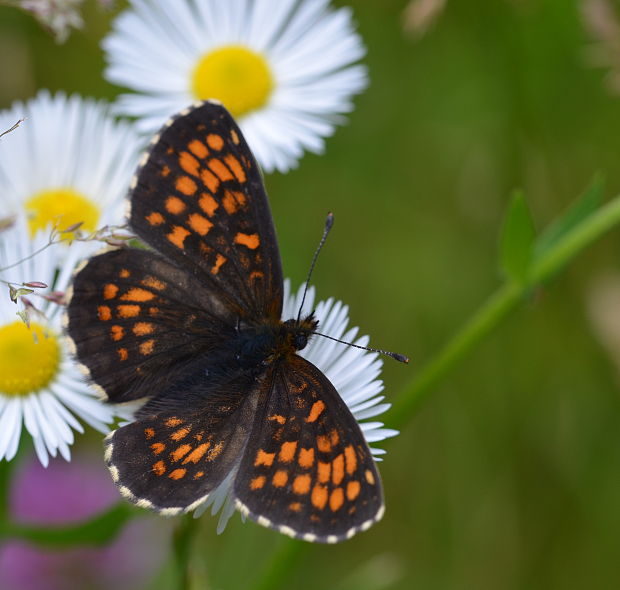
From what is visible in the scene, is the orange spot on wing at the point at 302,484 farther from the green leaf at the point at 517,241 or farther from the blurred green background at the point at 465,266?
the blurred green background at the point at 465,266

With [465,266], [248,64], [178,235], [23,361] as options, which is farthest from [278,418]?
[465,266]

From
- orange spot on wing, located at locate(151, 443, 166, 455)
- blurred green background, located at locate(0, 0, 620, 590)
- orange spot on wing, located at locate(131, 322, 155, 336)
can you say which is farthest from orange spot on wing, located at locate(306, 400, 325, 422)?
blurred green background, located at locate(0, 0, 620, 590)

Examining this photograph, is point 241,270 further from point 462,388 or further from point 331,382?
point 462,388

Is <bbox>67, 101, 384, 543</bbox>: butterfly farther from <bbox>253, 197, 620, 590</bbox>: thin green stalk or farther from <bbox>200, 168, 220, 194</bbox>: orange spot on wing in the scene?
<bbox>253, 197, 620, 590</bbox>: thin green stalk

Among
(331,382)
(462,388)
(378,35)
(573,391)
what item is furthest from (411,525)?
(378,35)

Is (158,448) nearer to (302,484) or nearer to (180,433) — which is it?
(180,433)
